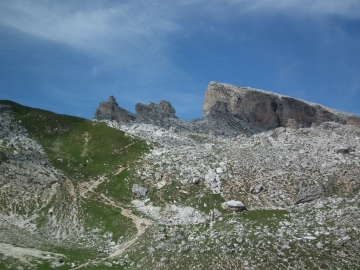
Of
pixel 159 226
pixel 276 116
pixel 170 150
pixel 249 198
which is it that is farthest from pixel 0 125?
pixel 276 116

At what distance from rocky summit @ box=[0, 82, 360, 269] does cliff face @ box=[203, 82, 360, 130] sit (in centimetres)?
8744

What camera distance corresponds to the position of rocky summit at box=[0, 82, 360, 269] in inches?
1516

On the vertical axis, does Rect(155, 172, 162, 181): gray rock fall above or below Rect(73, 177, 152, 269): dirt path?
above

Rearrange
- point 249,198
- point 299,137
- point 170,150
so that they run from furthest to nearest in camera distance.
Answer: point 170,150, point 299,137, point 249,198

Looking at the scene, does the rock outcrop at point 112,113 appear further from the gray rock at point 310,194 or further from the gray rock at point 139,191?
the gray rock at point 310,194

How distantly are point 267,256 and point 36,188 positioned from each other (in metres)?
41.1

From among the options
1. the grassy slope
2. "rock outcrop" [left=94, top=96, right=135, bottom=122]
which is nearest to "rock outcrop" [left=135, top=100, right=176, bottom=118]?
"rock outcrop" [left=94, top=96, right=135, bottom=122]

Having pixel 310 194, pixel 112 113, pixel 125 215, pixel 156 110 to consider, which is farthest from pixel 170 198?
pixel 156 110

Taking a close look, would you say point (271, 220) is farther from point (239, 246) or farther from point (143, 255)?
point (143, 255)

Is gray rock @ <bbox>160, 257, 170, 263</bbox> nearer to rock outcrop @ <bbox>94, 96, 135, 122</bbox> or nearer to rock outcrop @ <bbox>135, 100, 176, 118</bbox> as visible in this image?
rock outcrop @ <bbox>94, 96, 135, 122</bbox>

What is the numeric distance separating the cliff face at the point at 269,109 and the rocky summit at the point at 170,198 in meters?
87.4

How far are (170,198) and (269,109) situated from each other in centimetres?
12622

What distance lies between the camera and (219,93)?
197 metres

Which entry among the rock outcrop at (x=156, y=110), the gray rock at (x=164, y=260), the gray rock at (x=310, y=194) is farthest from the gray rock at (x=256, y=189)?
the rock outcrop at (x=156, y=110)
